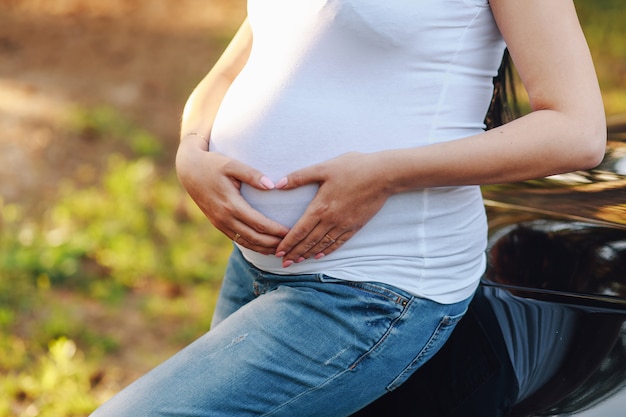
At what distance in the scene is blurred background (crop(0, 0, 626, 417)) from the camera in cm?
304

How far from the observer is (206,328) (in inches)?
129

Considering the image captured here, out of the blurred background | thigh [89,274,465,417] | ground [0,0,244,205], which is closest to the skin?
thigh [89,274,465,417]

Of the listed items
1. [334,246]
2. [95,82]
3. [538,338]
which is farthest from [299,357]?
[95,82]

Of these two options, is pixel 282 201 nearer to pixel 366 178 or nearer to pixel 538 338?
pixel 366 178

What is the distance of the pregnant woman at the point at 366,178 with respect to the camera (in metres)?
1.27

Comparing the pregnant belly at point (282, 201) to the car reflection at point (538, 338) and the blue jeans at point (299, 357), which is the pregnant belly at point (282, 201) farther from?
the car reflection at point (538, 338)

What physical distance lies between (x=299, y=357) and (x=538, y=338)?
426 millimetres

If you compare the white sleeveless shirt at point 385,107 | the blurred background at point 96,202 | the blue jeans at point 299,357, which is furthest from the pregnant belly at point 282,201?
the blurred background at point 96,202

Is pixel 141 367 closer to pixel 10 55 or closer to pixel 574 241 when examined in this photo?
pixel 574 241

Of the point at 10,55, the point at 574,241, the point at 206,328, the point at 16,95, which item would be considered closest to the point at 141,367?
the point at 206,328

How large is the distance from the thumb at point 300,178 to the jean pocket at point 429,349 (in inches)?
13.4

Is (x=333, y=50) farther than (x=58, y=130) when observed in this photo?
No

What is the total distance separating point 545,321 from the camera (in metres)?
1.40

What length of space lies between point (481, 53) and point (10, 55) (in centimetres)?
491
